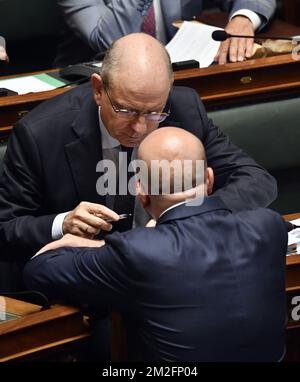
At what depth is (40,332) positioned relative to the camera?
1755 mm

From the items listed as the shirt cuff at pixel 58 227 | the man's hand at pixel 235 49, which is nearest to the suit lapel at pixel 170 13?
the man's hand at pixel 235 49

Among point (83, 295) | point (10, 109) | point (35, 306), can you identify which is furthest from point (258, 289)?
point (10, 109)

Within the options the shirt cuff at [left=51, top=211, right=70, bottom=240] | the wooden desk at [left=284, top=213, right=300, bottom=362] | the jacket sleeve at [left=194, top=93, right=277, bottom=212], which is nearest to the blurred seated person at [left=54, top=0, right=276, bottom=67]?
the jacket sleeve at [left=194, top=93, right=277, bottom=212]

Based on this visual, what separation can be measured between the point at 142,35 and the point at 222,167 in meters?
0.40

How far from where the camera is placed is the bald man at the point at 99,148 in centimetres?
204

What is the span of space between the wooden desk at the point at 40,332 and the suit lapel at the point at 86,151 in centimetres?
48

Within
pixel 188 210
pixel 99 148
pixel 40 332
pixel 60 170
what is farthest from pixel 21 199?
pixel 188 210

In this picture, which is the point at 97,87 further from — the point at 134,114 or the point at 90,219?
the point at 90,219

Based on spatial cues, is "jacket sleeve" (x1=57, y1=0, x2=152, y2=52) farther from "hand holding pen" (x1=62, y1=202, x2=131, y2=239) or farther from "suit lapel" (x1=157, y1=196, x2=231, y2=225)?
"suit lapel" (x1=157, y1=196, x2=231, y2=225)

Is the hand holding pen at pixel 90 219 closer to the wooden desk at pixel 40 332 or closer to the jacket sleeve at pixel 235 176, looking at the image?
the wooden desk at pixel 40 332

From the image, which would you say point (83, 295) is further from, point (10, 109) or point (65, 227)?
point (10, 109)

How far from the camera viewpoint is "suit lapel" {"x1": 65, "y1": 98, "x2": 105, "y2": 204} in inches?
86.9

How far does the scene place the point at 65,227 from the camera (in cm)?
199

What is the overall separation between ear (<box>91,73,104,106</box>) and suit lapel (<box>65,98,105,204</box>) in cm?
10
